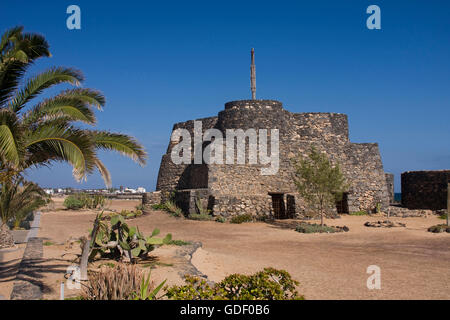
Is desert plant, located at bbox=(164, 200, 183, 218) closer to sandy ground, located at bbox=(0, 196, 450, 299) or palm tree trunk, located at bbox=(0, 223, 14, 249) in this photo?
sandy ground, located at bbox=(0, 196, 450, 299)

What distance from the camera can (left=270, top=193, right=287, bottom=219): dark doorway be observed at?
23198 mm

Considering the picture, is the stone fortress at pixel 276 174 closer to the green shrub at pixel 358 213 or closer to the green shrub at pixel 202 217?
the green shrub at pixel 358 213

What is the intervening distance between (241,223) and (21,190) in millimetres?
10913

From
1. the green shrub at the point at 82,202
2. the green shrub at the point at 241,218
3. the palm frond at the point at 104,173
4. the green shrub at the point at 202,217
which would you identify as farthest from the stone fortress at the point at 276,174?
the palm frond at the point at 104,173

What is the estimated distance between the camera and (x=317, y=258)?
10.9m

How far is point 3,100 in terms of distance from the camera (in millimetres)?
7965

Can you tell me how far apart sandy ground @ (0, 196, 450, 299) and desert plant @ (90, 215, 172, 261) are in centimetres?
54

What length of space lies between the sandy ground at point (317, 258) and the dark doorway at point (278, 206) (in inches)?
177

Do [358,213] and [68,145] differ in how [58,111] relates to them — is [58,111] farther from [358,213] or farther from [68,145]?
[358,213]

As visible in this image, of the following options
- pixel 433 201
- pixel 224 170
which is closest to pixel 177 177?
pixel 224 170

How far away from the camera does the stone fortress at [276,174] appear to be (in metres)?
22.5

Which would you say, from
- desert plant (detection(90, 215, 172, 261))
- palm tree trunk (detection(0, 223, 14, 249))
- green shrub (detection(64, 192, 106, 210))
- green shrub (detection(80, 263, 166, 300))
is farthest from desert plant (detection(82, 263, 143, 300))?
green shrub (detection(64, 192, 106, 210))

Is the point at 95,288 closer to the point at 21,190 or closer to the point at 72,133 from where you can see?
the point at 72,133
